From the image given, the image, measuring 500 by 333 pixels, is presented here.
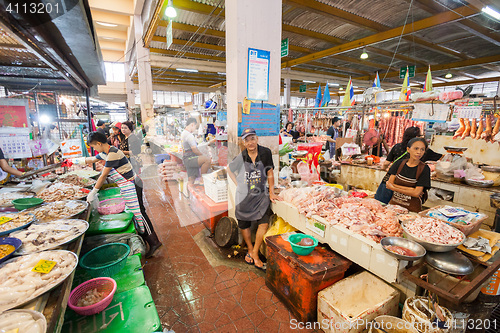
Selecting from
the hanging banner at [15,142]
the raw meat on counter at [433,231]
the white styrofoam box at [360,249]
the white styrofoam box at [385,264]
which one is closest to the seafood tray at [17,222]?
the hanging banner at [15,142]

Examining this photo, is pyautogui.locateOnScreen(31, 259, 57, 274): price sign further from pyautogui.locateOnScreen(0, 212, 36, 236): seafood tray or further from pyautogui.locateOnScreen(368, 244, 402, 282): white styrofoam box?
pyautogui.locateOnScreen(368, 244, 402, 282): white styrofoam box

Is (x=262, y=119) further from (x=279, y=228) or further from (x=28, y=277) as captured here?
(x=28, y=277)

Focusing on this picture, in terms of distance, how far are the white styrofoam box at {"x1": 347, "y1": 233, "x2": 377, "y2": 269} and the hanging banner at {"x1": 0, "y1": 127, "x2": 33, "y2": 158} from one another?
19.3 feet

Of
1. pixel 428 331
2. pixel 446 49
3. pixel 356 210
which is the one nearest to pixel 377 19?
pixel 446 49

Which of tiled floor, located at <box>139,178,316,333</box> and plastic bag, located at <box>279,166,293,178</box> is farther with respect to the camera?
plastic bag, located at <box>279,166,293,178</box>

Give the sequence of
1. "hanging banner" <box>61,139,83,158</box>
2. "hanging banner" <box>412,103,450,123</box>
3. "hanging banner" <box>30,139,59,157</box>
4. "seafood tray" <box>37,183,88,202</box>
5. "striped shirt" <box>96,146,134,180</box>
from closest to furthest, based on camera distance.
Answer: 1. "seafood tray" <box>37,183,88,202</box>
2. "striped shirt" <box>96,146,134,180</box>
3. "hanging banner" <box>412,103,450,123</box>
4. "hanging banner" <box>30,139,59,157</box>
5. "hanging banner" <box>61,139,83,158</box>

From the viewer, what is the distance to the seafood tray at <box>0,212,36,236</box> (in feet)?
7.08

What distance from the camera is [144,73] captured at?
10867 millimetres

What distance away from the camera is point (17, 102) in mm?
4340

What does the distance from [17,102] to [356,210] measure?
630cm

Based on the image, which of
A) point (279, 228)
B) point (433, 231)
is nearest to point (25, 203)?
point (279, 228)

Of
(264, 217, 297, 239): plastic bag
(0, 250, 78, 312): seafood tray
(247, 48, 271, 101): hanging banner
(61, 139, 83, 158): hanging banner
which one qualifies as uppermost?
(247, 48, 271, 101): hanging banner

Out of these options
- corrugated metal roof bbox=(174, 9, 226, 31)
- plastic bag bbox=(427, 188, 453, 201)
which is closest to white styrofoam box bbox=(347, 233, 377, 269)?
plastic bag bbox=(427, 188, 453, 201)

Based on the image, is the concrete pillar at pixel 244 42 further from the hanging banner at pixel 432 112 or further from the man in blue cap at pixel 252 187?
A: the hanging banner at pixel 432 112
